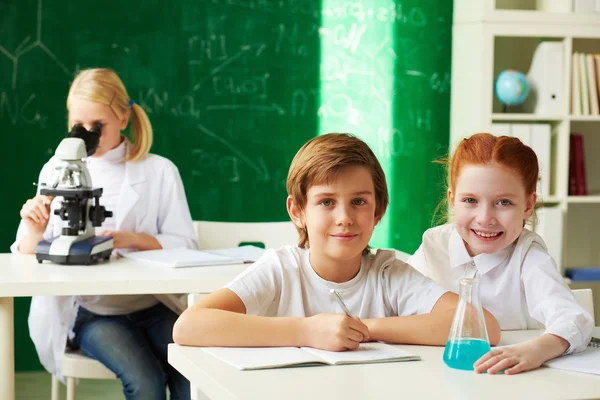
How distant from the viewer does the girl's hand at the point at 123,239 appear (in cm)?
259

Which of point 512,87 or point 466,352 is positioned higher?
point 512,87

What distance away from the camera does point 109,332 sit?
2.37 m

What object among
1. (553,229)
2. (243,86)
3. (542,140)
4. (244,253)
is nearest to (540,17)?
(542,140)

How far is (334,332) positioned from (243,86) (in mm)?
2795

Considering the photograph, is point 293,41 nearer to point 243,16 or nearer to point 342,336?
point 243,16

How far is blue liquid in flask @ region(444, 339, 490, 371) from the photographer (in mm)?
1290

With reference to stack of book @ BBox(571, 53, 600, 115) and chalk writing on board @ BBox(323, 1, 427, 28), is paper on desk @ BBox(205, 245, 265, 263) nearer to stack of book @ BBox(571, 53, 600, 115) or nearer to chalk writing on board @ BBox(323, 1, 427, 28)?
chalk writing on board @ BBox(323, 1, 427, 28)

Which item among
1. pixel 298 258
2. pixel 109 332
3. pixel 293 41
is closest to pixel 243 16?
pixel 293 41

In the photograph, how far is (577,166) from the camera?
13.1 ft

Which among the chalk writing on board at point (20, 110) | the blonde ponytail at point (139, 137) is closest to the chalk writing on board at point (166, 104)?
the chalk writing on board at point (20, 110)

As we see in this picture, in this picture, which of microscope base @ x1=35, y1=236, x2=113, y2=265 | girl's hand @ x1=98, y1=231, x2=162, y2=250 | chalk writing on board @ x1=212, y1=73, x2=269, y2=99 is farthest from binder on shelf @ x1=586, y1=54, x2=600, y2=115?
microscope base @ x1=35, y1=236, x2=113, y2=265

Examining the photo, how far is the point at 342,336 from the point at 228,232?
1.61 meters

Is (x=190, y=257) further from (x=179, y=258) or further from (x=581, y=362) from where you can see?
(x=581, y=362)

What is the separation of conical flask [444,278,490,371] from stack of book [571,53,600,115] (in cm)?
289
